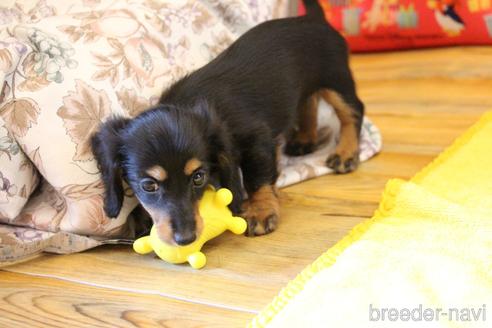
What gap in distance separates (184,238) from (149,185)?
0.54 ft

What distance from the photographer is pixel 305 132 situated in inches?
92.6

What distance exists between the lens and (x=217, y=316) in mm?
1351

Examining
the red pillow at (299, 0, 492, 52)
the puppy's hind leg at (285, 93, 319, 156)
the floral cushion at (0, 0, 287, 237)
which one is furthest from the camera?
the red pillow at (299, 0, 492, 52)

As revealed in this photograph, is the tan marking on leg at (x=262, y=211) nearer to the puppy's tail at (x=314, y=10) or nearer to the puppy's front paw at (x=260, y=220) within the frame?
the puppy's front paw at (x=260, y=220)

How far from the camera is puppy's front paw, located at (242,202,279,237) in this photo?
5.68 feet

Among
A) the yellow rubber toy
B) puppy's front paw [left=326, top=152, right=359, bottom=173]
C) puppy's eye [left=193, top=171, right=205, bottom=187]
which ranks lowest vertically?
puppy's front paw [left=326, top=152, right=359, bottom=173]

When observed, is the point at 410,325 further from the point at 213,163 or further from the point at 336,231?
the point at 213,163

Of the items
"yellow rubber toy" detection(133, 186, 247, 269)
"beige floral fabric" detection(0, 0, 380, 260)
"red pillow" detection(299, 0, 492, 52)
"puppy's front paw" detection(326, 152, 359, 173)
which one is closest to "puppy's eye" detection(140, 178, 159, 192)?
"yellow rubber toy" detection(133, 186, 247, 269)

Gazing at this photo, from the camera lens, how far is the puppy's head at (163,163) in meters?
1.48

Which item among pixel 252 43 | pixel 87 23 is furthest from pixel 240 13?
pixel 87 23

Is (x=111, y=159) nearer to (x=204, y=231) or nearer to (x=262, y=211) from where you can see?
(x=204, y=231)

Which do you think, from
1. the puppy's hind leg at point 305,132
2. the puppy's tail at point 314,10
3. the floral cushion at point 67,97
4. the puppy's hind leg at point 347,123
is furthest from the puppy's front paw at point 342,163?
the floral cushion at point 67,97

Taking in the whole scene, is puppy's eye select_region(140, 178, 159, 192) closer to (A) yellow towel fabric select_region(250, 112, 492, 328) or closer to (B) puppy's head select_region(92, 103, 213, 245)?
(B) puppy's head select_region(92, 103, 213, 245)

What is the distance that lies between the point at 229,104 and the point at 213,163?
23cm
